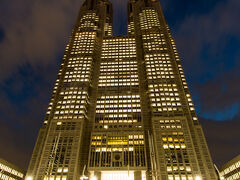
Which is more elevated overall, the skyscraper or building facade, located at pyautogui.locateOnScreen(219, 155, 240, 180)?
the skyscraper

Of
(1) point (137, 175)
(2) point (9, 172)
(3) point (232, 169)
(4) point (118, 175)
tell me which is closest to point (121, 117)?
(4) point (118, 175)

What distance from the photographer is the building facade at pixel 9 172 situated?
92.3 meters

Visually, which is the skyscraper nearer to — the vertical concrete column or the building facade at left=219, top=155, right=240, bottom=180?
the vertical concrete column

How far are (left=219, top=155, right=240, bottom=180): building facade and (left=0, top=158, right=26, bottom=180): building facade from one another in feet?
339

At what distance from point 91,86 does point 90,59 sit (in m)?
23.7

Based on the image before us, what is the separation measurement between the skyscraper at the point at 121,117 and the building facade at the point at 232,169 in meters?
8.16

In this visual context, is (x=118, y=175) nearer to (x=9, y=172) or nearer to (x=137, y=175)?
(x=137, y=175)

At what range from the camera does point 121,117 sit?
121 meters

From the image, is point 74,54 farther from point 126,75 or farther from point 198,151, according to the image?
point 198,151

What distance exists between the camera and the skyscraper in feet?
311

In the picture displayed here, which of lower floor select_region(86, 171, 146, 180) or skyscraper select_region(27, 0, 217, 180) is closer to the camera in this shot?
skyscraper select_region(27, 0, 217, 180)

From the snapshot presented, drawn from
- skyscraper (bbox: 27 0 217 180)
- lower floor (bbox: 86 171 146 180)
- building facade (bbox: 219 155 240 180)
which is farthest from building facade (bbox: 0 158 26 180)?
building facade (bbox: 219 155 240 180)

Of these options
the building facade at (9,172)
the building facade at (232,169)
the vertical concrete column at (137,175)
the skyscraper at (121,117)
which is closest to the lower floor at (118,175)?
the vertical concrete column at (137,175)

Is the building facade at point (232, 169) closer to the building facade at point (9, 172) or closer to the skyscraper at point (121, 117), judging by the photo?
the skyscraper at point (121, 117)
